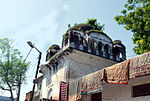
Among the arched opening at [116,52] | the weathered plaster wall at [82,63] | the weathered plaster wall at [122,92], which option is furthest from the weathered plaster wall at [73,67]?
the weathered plaster wall at [122,92]

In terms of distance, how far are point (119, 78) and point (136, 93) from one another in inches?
53.5

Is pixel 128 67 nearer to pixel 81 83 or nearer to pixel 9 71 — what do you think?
pixel 81 83

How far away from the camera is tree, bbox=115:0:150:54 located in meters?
10.9

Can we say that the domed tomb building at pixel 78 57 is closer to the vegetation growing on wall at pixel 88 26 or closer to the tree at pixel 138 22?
the vegetation growing on wall at pixel 88 26

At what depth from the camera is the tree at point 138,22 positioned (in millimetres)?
10938

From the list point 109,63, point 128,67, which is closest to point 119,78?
point 128,67

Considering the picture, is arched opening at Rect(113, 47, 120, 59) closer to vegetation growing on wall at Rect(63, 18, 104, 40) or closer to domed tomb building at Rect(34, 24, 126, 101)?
→ domed tomb building at Rect(34, 24, 126, 101)

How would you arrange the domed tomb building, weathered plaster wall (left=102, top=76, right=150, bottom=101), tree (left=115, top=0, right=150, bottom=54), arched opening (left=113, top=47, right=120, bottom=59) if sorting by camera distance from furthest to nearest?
arched opening (left=113, top=47, right=120, bottom=59) → the domed tomb building → tree (left=115, top=0, right=150, bottom=54) → weathered plaster wall (left=102, top=76, right=150, bottom=101)

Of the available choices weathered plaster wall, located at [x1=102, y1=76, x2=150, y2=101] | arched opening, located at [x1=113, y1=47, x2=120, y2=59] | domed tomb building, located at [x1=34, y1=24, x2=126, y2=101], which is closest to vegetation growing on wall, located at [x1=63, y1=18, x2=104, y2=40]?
domed tomb building, located at [x1=34, y1=24, x2=126, y2=101]

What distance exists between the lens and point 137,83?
25.2ft

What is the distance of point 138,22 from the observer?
1186cm

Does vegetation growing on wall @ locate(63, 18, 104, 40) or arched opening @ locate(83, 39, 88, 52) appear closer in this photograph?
arched opening @ locate(83, 39, 88, 52)

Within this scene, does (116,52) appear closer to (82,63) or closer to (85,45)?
(85,45)

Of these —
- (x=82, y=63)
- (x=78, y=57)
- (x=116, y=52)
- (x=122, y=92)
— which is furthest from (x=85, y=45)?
(x=122, y=92)
